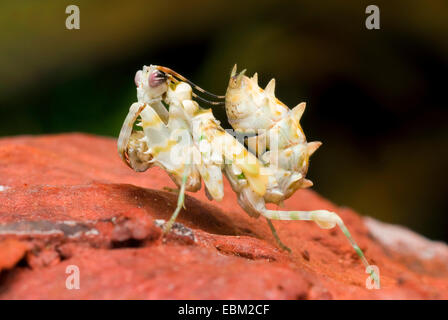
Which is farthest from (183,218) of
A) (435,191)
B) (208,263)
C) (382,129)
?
(435,191)

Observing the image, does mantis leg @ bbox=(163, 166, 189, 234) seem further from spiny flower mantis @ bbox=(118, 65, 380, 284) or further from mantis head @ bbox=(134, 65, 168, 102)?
mantis head @ bbox=(134, 65, 168, 102)

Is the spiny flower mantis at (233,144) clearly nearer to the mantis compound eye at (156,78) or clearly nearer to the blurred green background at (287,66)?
the mantis compound eye at (156,78)

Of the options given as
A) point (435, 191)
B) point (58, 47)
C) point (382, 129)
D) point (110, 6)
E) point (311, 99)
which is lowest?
point (435, 191)

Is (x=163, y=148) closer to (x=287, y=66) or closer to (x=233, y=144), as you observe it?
(x=233, y=144)

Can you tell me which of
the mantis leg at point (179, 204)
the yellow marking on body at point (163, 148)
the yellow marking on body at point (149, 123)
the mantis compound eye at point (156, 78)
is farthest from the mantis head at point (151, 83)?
the mantis leg at point (179, 204)

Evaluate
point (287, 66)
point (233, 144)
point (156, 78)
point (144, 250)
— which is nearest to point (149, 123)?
point (156, 78)

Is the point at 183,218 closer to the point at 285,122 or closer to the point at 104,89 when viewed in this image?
the point at 285,122
